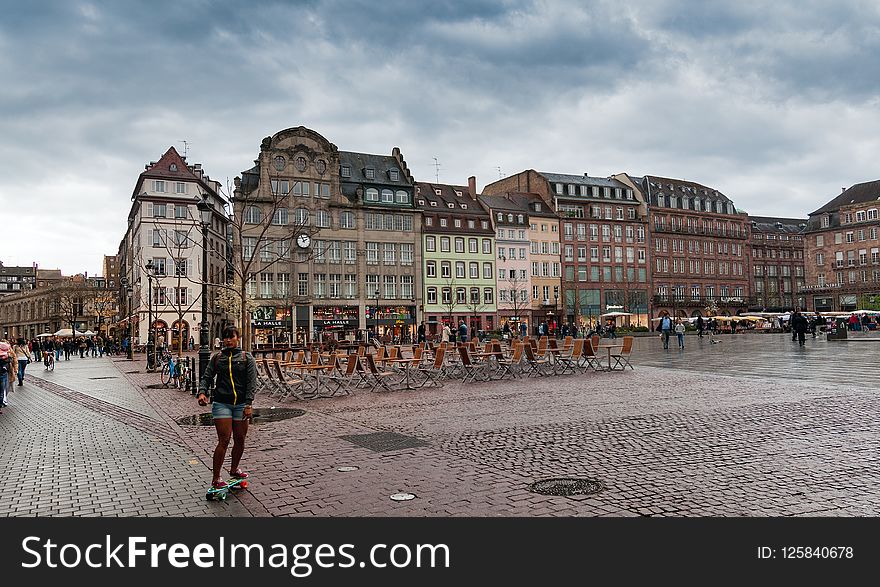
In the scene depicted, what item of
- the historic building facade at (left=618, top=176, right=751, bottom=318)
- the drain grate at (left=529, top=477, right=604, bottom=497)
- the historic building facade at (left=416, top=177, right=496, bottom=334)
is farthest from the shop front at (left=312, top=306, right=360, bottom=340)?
the drain grate at (left=529, top=477, right=604, bottom=497)

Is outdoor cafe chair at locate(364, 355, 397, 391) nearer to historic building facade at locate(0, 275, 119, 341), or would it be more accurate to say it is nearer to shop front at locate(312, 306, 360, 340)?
shop front at locate(312, 306, 360, 340)

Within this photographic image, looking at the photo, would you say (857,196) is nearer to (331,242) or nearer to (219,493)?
(331,242)

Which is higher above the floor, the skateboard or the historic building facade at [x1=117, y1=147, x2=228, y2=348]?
the historic building facade at [x1=117, y1=147, x2=228, y2=348]

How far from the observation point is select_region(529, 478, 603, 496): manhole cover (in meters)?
6.54

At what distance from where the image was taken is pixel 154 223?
61562 millimetres

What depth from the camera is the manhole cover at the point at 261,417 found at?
12283 mm

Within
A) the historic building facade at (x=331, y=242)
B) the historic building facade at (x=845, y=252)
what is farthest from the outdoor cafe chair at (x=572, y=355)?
the historic building facade at (x=845, y=252)

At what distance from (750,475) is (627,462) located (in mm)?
1317

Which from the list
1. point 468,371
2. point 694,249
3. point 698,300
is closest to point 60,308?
point 698,300

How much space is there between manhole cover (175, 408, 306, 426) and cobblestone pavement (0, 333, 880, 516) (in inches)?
13.5

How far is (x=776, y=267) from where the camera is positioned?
364 ft

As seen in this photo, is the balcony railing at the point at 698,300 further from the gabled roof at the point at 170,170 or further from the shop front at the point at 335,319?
the gabled roof at the point at 170,170

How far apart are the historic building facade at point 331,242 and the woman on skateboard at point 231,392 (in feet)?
181
